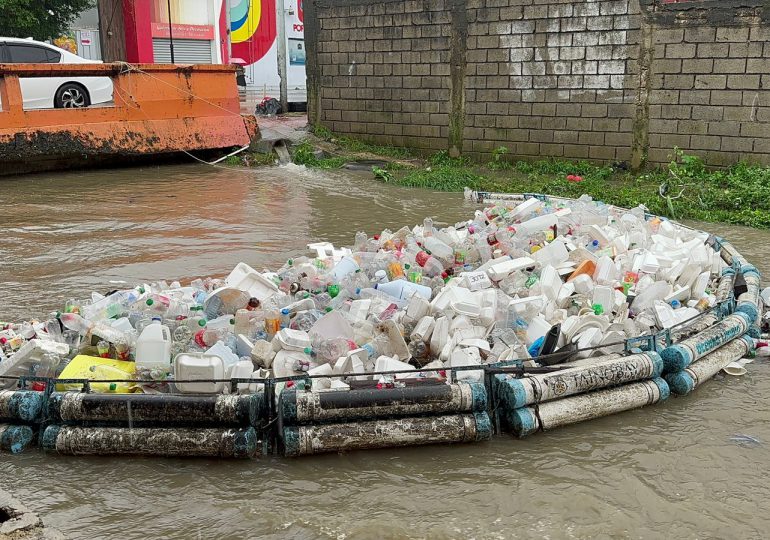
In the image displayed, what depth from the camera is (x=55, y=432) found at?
11.7 ft

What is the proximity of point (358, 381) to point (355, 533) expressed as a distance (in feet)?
3.04

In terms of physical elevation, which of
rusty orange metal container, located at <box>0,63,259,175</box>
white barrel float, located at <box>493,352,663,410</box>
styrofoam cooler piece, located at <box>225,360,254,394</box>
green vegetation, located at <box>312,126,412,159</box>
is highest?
rusty orange metal container, located at <box>0,63,259,175</box>

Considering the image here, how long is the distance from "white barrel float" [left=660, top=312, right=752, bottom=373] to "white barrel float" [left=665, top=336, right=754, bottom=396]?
0.03 metres

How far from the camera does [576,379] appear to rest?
3879 mm

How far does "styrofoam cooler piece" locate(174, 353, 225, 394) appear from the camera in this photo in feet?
12.1

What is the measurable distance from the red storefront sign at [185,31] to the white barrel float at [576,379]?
20932 mm

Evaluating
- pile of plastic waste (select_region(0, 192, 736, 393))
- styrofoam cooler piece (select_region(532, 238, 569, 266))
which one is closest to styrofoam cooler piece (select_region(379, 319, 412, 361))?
pile of plastic waste (select_region(0, 192, 736, 393))

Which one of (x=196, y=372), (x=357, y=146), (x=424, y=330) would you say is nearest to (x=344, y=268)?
(x=424, y=330)

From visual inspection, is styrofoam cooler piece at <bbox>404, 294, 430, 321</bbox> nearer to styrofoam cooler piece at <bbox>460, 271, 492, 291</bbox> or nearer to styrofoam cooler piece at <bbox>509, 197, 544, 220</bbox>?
styrofoam cooler piece at <bbox>460, 271, 492, 291</bbox>

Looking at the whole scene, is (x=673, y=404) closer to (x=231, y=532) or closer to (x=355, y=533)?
(x=355, y=533)

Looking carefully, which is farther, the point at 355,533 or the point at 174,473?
the point at 174,473

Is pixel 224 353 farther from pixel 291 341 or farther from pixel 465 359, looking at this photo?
pixel 465 359

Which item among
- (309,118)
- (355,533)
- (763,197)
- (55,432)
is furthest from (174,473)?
(309,118)

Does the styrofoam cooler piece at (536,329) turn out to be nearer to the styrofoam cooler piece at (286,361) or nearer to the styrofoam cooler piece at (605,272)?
the styrofoam cooler piece at (605,272)
